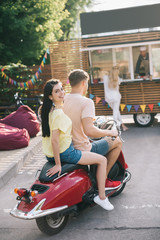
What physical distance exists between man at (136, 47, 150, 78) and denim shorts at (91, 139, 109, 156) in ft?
24.2

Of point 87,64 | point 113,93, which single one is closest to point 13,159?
point 113,93

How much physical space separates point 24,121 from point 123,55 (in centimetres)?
452

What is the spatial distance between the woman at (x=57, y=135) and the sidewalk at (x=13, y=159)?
6.97 feet

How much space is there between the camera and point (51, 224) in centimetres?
384

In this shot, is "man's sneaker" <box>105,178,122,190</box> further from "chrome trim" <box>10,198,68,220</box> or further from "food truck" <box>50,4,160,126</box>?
"food truck" <box>50,4,160,126</box>

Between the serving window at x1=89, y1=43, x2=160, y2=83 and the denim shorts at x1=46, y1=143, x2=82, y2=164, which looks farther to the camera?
the serving window at x1=89, y1=43, x2=160, y2=83

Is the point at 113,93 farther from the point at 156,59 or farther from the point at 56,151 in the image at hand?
the point at 56,151

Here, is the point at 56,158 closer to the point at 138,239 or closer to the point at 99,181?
the point at 99,181

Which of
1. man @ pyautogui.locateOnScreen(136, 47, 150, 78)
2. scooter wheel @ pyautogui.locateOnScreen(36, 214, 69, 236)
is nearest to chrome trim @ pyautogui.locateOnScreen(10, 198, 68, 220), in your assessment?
scooter wheel @ pyautogui.locateOnScreen(36, 214, 69, 236)

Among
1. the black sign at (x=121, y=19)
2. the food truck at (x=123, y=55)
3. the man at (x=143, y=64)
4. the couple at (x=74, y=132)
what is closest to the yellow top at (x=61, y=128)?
the couple at (x=74, y=132)

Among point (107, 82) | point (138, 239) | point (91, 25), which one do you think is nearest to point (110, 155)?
point (138, 239)

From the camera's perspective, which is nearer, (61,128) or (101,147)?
(61,128)

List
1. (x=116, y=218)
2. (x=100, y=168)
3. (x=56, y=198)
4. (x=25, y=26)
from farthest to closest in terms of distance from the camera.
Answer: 1. (x=25, y=26)
2. (x=100, y=168)
3. (x=116, y=218)
4. (x=56, y=198)

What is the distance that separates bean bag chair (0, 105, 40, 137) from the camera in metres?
8.99
